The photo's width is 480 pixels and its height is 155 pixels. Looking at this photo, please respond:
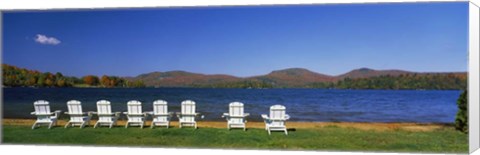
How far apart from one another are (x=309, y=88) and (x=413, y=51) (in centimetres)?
241

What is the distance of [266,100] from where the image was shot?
13.3m

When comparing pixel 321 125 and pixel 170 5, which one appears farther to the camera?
pixel 321 125

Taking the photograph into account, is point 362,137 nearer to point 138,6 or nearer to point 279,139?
point 279,139

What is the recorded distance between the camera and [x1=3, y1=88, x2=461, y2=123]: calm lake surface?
12.5 meters

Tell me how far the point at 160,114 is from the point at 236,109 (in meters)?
1.43

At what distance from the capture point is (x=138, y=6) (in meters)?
11.5

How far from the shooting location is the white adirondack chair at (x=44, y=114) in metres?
12.7

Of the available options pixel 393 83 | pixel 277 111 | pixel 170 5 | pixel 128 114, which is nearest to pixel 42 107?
pixel 128 114

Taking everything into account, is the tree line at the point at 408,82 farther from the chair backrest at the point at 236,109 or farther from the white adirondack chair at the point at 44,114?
the white adirondack chair at the point at 44,114

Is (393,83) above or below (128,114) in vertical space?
above

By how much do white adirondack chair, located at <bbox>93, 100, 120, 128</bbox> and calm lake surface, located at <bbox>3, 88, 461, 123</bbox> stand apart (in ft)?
0.67

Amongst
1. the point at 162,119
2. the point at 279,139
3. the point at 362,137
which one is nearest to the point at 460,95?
the point at 362,137

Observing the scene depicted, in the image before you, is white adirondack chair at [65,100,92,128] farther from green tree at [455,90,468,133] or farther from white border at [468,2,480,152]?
white border at [468,2,480,152]

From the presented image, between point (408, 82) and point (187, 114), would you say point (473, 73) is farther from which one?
point (187, 114)
